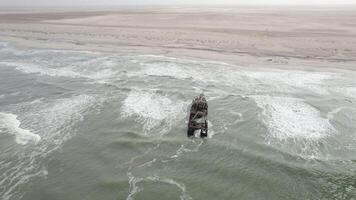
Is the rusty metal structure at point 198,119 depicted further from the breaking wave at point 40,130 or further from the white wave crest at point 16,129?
the white wave crest at point 16,129

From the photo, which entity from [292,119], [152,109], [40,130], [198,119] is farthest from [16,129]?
[292,119]

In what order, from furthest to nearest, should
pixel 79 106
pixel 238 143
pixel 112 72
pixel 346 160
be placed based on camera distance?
1. pixel 112 72
2. pixel 79 106
3. pixel 238 143
4. pixel 346 160

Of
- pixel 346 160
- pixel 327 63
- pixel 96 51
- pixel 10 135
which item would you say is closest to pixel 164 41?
pixel 96 51

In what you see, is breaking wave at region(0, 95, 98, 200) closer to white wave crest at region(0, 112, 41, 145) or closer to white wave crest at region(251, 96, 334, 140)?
white wave crest at region(0, 112, 41, 145)

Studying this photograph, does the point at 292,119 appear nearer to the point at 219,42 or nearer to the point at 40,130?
the point at 40,130

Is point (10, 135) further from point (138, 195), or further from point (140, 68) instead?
point (140, 68)

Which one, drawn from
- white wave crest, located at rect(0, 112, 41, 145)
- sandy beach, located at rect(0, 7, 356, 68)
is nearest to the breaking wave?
white wave crest, located at rect(0, 112, 41, 145)

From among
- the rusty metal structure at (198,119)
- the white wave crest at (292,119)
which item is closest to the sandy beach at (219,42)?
the white wave crest at (292,119)
